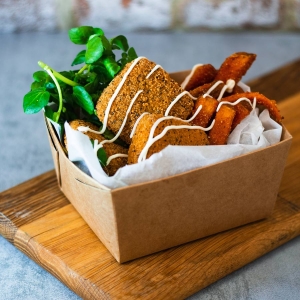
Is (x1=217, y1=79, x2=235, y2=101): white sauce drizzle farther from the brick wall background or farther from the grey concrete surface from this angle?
the brick wall background

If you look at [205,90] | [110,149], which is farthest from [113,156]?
[205,90]

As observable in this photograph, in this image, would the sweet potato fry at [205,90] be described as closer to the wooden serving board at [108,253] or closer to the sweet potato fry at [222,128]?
the sweet potato fry at [222,128]

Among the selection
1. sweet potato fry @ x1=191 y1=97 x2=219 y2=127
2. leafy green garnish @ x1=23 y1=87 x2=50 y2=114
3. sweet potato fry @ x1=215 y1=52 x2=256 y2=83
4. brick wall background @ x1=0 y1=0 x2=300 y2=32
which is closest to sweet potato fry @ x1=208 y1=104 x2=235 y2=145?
sweet potato fry @ x1=191 y1=97 x2=219 y2=127

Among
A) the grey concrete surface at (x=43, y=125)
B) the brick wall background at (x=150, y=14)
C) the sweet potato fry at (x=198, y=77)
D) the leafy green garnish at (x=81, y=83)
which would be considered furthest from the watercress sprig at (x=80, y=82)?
the brick wall background at (x=150, y=14)

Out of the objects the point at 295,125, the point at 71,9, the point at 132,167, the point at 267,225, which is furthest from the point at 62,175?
the point at 71,9

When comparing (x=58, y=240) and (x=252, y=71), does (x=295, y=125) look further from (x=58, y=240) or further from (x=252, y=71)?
(x=58, y=240)
